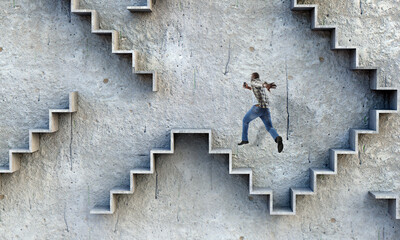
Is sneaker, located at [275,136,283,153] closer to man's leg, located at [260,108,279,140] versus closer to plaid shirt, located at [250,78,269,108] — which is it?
man's leg, located at [260,108,279,140]

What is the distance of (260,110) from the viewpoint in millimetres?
3672

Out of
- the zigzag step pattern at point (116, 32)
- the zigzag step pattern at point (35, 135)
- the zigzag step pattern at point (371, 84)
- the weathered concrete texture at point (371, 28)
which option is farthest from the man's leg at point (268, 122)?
the zigzag step pattern at point (35, 135)

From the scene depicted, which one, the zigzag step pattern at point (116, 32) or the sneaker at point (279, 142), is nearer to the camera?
the zigzag step pattern at point (116, 32)

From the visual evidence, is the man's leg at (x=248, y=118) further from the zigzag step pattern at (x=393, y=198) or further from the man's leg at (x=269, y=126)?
the zigzag step pattern at (x=393, y=198)

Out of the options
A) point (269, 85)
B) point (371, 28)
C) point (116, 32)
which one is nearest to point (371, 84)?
point (371, 28)

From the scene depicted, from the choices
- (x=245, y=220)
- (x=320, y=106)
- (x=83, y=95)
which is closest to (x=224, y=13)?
(x=320, y=106)

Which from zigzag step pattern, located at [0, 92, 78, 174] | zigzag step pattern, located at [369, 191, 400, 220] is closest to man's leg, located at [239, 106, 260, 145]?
zigzag step pattern, located at [369, 191, 400, 220]

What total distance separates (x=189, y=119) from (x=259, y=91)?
2.81 ft

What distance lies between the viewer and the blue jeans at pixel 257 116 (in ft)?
12.1

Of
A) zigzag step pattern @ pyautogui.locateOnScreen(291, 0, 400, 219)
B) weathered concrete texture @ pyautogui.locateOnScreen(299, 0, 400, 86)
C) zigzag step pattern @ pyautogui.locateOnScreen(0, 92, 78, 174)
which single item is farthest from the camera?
weathered concrete texture @ pyautogui.locateOnScreen(299, 0, 400, 86)

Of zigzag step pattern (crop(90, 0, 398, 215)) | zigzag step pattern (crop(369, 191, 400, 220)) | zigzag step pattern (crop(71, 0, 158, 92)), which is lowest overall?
zigzag step pattern (crop(369, 191, 400, 220))

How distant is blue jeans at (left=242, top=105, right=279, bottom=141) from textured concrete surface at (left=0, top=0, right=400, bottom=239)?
7 centimetres

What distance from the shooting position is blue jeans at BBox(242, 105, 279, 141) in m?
3.67

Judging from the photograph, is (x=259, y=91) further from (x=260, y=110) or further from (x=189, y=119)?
(x=189, y=119)
